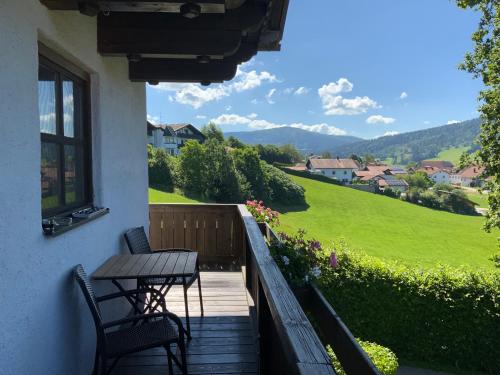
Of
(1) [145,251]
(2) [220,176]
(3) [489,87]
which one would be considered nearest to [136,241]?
(1) [145,251]

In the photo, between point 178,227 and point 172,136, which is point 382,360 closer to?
point 178,227

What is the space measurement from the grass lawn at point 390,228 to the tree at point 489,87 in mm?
8298

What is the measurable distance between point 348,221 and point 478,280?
29444mm

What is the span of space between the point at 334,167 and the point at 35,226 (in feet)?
307

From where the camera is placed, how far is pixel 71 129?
2.49 meters

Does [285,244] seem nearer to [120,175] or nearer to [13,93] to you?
[120,175]

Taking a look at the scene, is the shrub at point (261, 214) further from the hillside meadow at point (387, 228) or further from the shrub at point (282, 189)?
the shrub at point (282, 189)

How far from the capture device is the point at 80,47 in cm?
236

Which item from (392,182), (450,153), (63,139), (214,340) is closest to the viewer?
(63,139)

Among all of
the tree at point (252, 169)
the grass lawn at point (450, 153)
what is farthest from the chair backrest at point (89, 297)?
the grass lawn at point (450, 153)

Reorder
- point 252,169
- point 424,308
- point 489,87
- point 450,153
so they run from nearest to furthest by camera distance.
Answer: point 424,308 < point 489,87 < point 252,169 < point 450,153

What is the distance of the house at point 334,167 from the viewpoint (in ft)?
303

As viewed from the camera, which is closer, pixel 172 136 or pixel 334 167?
pixel 172 136

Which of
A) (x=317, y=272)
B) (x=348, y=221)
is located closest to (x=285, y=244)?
(x=317, y=272)
